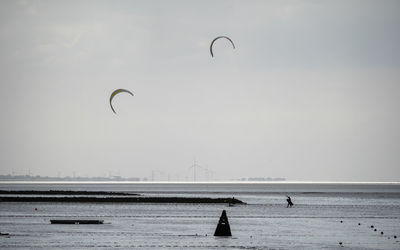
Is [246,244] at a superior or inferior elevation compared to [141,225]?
inferior

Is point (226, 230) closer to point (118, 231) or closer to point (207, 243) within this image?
point (207, 243)

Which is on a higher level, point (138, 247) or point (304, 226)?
point (304, 226)

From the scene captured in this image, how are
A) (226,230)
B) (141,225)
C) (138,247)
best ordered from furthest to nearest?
(141,225) < (226,230) < (138,247)

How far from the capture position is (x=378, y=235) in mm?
49312

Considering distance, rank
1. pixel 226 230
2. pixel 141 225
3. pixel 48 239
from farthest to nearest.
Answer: pixel 141 225
pixel 226 230
pixel 48 239

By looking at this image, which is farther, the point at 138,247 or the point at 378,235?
the point at 378,235

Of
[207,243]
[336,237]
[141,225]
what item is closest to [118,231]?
[141,225]

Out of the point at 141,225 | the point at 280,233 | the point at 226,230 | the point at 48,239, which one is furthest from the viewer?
the point at 141,225

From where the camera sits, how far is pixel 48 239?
144ft

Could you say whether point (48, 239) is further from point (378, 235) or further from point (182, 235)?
point (378, 235)

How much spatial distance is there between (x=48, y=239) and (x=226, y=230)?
11.3 m

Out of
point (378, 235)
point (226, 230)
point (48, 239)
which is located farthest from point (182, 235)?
point (378, 235)

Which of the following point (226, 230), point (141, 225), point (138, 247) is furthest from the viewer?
point (141, 225)

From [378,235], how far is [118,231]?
702 inches
